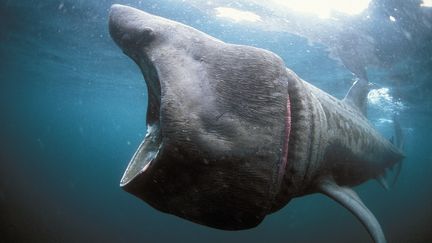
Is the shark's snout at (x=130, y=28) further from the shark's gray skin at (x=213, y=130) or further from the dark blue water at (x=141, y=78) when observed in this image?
the dark blue water at (x=141, y=78)

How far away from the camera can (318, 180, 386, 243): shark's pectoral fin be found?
10.7ft

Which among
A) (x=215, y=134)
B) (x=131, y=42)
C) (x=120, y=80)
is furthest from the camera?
(x=120, y=80)

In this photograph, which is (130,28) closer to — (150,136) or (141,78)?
(150,136)

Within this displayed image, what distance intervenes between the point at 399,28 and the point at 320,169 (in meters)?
10.1

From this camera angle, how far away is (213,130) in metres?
1.81

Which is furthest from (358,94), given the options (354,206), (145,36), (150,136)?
(145,36)

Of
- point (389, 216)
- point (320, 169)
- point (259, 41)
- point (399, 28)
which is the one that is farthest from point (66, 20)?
point (389, 216)

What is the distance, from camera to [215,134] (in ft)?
5.94

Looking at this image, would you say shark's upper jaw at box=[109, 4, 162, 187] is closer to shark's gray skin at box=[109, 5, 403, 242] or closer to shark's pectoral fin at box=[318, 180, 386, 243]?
→ shark's gray skin at box=[109, 5, 403, 242]

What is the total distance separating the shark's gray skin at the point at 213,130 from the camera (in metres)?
1.79

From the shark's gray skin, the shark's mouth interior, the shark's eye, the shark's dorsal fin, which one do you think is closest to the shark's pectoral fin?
the shark's gray skin

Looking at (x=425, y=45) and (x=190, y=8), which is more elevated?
(x=425, y=45)

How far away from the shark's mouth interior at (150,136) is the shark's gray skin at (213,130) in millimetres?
15

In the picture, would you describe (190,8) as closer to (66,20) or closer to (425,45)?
(66,20)
